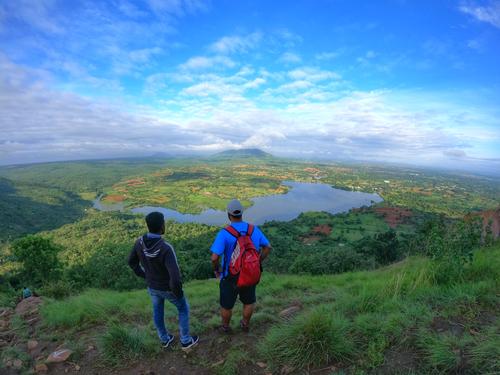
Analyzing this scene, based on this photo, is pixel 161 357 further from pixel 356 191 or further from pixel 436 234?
pixel 356 191

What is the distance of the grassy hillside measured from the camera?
215cm

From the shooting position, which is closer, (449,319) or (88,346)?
(449,319)

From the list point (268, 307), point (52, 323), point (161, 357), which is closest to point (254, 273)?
point (161, 357)

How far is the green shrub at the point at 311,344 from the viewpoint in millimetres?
2301

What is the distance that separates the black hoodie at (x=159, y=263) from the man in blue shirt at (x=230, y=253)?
403mm

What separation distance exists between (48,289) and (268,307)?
501cm

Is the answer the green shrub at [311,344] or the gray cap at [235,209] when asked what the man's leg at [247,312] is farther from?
the gray cap at [235,209]

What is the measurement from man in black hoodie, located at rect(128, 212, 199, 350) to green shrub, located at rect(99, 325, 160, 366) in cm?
16

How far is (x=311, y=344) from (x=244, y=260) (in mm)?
962

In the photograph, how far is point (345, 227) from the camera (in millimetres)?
36656

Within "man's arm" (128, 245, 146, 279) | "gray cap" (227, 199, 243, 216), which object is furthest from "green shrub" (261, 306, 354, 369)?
"man's arm" (128, 245, 146, 279)

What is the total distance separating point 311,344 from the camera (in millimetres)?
2355

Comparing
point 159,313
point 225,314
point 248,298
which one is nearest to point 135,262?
point 159,313

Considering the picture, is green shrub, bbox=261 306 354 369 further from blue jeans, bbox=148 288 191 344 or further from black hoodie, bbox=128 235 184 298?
black hoodie, bbox=128 235 184 298
